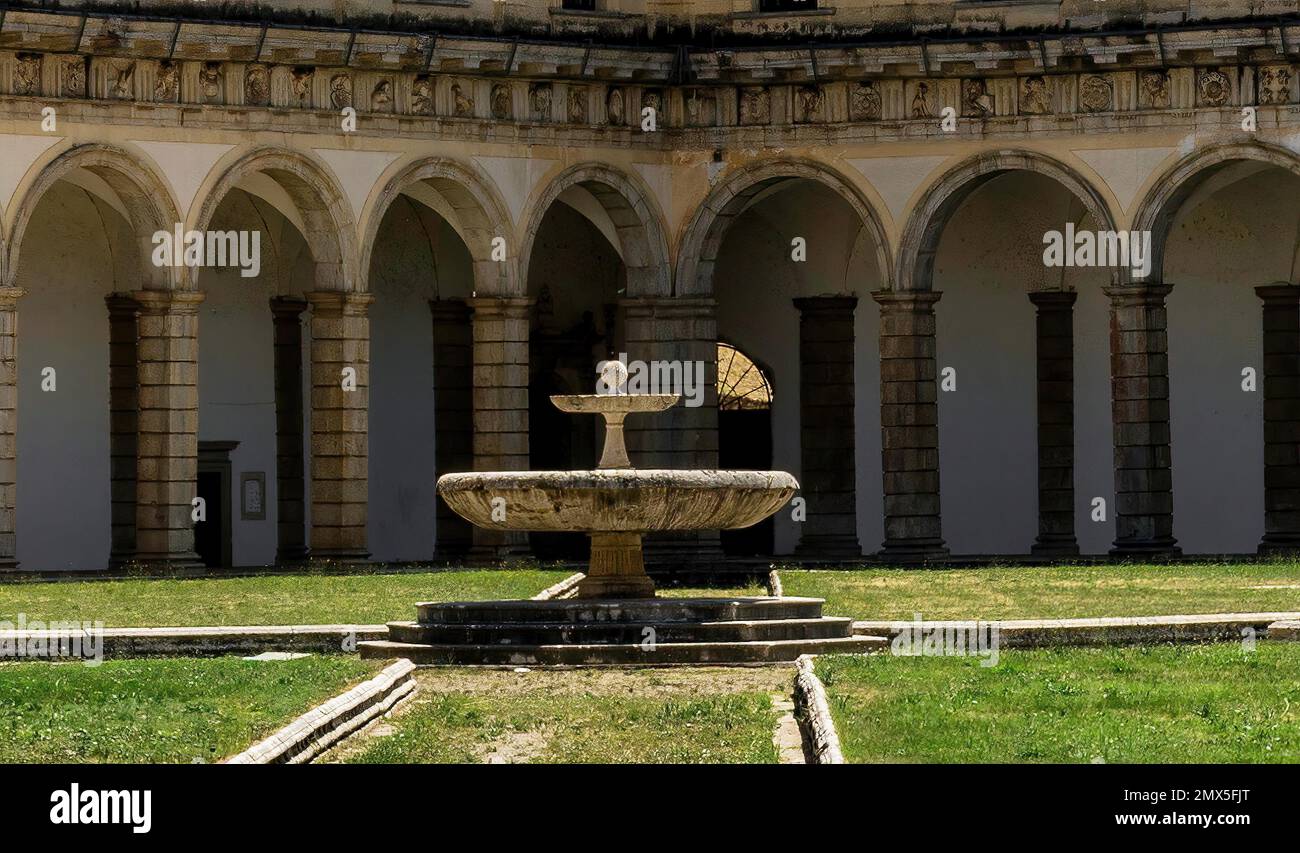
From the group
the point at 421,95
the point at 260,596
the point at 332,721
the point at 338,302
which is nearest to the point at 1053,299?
the point at 421,95

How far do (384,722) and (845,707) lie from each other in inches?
107

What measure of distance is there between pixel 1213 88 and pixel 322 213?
10.4 meters

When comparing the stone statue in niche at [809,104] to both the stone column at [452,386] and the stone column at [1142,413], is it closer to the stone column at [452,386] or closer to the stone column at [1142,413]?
the stone column at [1142,413]

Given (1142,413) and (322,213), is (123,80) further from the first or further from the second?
(1142,413)

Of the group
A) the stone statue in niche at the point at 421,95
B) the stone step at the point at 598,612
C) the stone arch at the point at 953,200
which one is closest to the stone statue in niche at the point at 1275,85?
the stone arch at the point at 953,200

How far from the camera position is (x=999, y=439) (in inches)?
1542

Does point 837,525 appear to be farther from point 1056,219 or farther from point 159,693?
point 159,693

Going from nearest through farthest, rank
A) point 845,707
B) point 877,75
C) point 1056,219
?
point 845,707
point 877,75
point 1056,219

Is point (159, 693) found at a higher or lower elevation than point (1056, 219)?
lower

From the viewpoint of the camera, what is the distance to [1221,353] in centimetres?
3834

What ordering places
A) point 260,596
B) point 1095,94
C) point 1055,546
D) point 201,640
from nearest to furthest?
point 201,640
point 260,596
point 1095,94
point 1055,546

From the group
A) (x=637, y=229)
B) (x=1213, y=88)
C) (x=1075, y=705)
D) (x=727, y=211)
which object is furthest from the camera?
(x=727, y=211)

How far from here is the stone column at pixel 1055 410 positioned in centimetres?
3825
